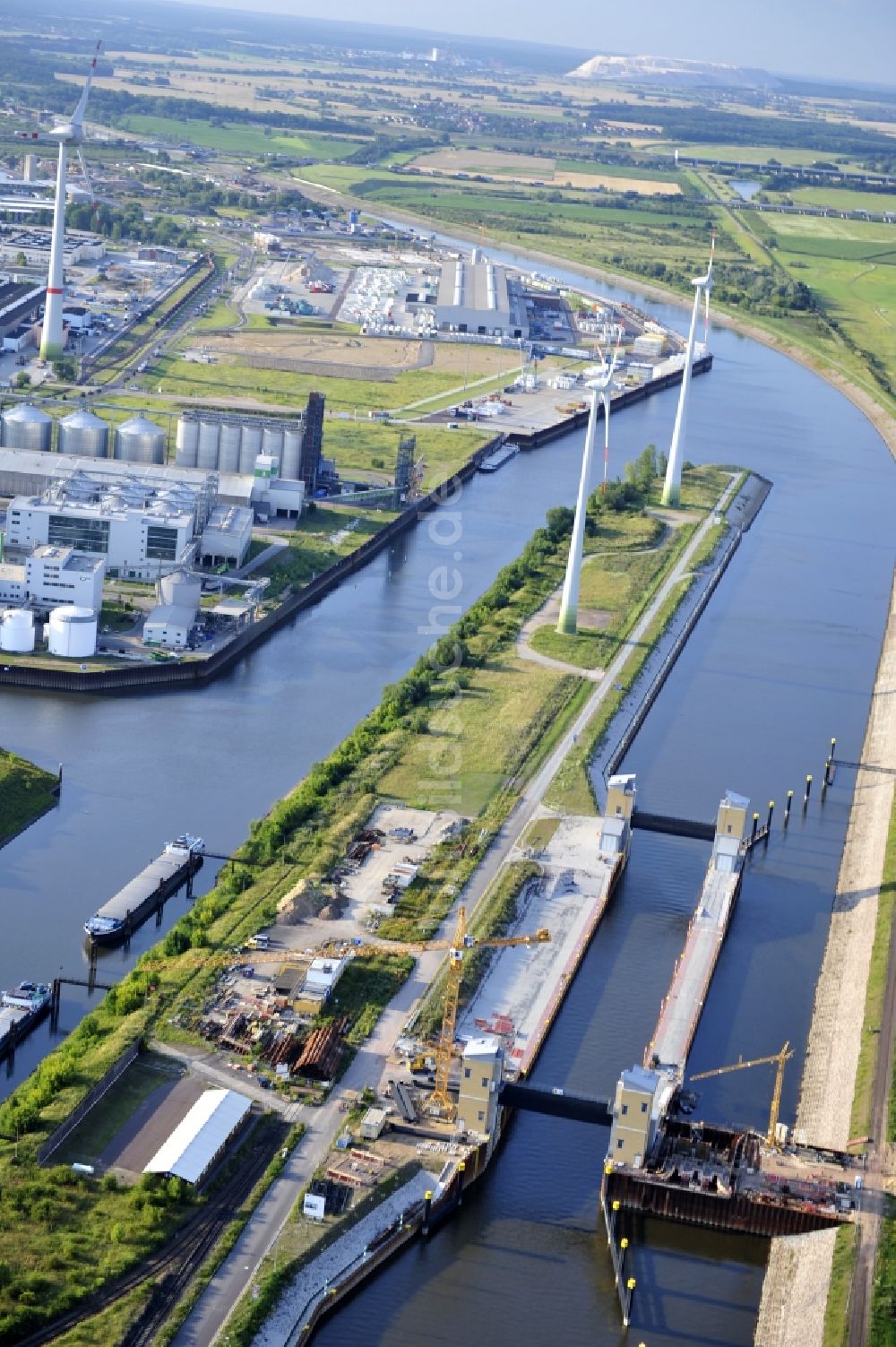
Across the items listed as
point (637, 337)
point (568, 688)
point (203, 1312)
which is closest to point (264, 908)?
point (203, 1312)

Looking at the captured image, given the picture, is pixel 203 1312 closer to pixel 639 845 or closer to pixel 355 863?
pixel 355 863

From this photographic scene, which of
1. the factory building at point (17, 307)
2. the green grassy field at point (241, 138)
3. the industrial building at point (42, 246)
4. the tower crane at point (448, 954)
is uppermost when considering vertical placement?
the green grassy field at point (241, 138)

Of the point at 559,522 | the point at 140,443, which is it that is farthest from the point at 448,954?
the point at 140,443

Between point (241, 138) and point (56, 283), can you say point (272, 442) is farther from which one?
point (241, 138)

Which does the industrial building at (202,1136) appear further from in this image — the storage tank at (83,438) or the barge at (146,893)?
the storage tank at (83,438)

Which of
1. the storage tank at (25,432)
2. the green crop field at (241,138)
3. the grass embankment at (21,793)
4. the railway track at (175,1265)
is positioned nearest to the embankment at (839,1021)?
the railway track at (175,1265)

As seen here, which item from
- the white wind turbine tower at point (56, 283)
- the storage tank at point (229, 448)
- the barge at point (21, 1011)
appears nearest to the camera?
the barge at point (21, 1011)

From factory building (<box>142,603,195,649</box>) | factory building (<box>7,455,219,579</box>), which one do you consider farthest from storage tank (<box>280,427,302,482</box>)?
factory building (<box>142,603,195,649</box>)

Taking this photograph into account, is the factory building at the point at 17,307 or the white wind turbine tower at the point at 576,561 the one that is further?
the factory building at the point at 17,307
